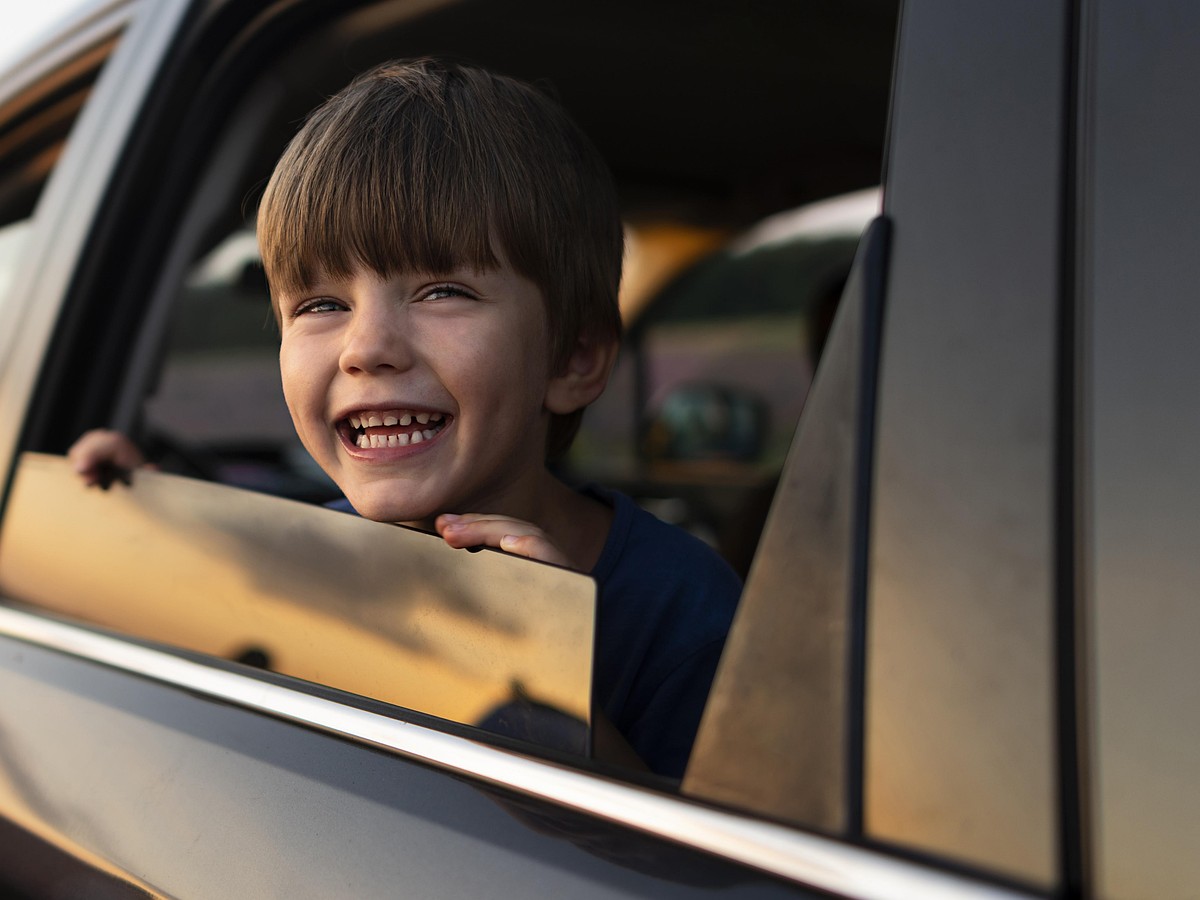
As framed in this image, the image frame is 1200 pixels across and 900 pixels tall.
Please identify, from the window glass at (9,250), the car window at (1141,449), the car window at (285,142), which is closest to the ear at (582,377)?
the car window at (285,142)

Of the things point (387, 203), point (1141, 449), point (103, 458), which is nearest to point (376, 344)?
point (387, 203)

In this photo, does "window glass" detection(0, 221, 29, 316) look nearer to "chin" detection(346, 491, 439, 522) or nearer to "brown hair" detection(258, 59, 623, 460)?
"brown hair" detection(258, 59, 623, 460)

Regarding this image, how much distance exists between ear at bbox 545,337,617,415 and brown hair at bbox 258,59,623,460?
0.09 feet

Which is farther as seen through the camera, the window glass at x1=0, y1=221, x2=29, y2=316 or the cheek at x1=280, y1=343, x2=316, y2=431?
the window glass at x1=0, y1=221, x2=29, y2=316

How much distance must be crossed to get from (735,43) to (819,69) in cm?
23

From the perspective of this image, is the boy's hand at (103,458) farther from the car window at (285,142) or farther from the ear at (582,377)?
the ear at (582,377)

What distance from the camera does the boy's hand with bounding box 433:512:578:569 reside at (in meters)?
1.13

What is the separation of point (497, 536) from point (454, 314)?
0.27 metres

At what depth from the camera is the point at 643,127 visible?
8.90 ft

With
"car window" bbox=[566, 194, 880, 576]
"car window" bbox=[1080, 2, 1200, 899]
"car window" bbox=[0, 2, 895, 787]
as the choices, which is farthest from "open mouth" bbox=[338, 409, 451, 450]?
"car window" bbox=[566, 194, 880, 576]

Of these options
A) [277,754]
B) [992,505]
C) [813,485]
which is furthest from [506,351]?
[992,505]

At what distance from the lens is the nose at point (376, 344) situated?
1251mm

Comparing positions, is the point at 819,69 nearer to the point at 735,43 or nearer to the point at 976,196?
the point at 735,43

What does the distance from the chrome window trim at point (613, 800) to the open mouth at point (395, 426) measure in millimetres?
299
